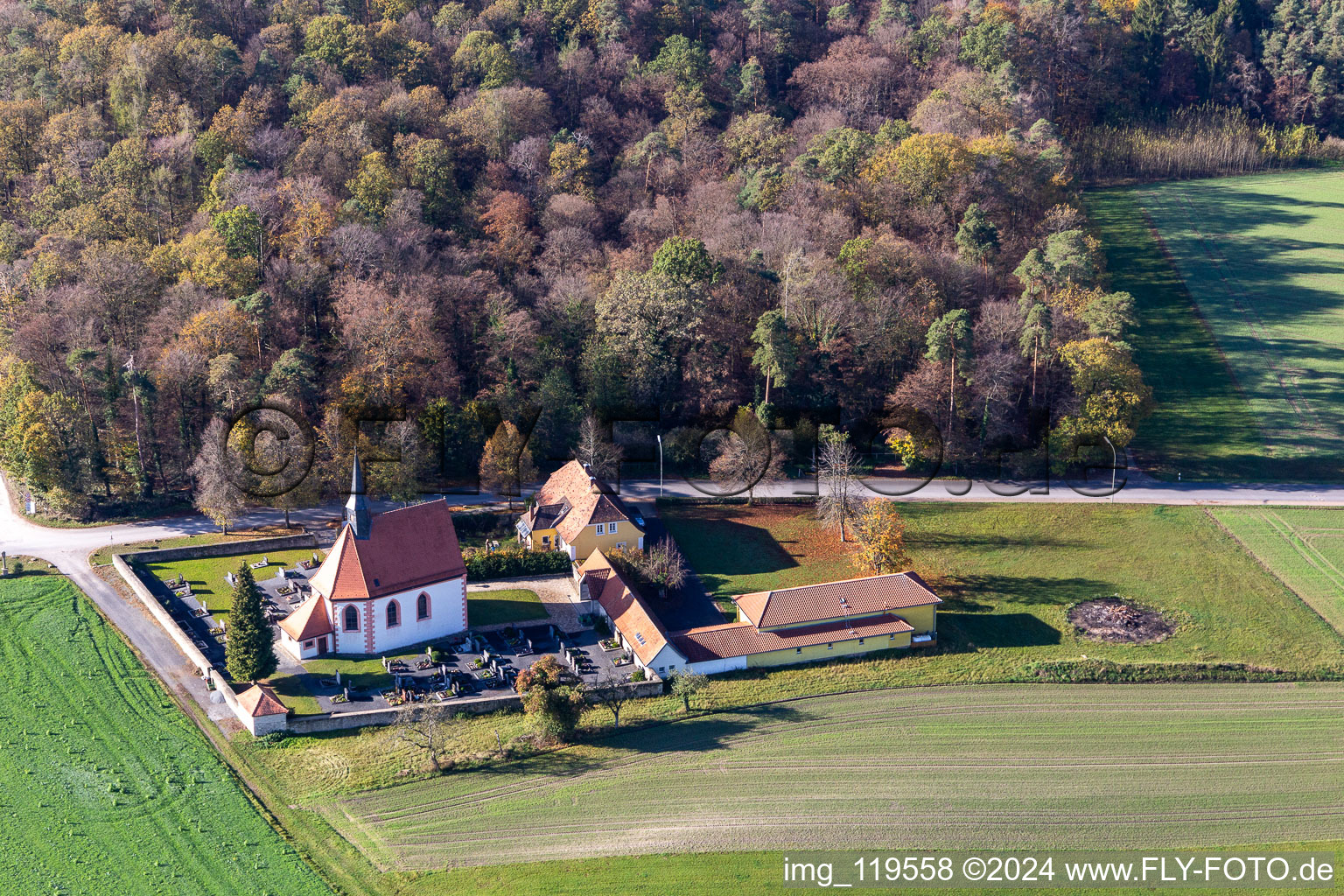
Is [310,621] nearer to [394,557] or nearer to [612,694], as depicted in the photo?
[394,557]

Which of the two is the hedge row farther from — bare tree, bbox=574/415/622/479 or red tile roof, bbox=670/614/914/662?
red tile roof, bbox=670/614/914/662

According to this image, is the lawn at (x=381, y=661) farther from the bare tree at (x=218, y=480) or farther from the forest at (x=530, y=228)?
the bare tree at (x=218, y=480)

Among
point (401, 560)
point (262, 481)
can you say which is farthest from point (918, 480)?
point (262, 481)

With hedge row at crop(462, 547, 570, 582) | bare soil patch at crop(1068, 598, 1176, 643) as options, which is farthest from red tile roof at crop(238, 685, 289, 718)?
bare soil patch at crop(1068, 598, 1176, 643)

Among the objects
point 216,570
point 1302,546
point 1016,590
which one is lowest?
point 1016,590

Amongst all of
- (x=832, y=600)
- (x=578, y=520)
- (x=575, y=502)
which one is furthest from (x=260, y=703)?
(x=832, y=600)

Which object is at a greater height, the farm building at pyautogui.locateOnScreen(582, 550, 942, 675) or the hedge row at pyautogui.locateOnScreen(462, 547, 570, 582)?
Answer: the hedge row at pyautogui.locateOnScreen(462, 547, 570, 582)
